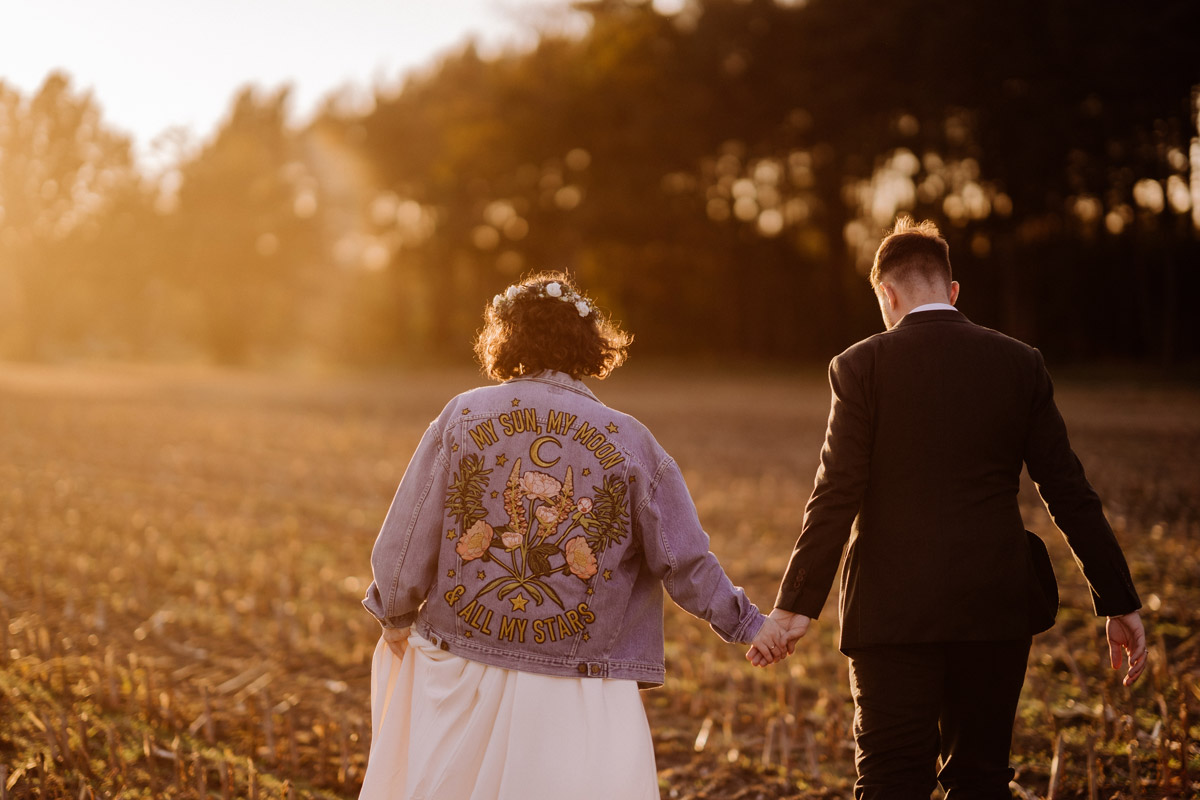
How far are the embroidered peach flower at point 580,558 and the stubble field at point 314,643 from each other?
1727 mm

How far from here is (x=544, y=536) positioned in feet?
8.73

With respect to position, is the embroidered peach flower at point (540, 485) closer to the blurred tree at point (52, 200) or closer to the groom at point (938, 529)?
the groom at point (938, 529)

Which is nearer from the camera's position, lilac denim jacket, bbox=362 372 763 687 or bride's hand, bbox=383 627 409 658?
lilac denim jacket, bbox=362 372 763 687

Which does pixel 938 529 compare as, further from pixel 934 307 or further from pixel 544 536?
pixel 544 536

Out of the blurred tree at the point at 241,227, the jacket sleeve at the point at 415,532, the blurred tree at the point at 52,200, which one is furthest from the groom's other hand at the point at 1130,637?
the blurred tree at the point at 52,200

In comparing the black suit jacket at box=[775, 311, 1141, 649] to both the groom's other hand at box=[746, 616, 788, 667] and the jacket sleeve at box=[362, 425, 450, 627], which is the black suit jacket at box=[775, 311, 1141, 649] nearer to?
the groom's other hand at box=[746, 616, 788, 667]

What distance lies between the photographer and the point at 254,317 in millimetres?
50094

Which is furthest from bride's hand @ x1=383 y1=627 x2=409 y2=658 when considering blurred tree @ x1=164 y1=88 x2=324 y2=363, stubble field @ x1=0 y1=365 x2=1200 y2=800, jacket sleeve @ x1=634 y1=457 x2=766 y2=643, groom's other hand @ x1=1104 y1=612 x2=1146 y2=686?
blurred tree @ x1=164 y1=88 x2=324 y2=363

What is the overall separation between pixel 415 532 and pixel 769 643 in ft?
3.47

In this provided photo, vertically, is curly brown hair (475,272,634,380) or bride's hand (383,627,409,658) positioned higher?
curly brown hair (475,272,634,380)

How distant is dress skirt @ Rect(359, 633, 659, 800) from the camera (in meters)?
2.58

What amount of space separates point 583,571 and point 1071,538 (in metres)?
1.38

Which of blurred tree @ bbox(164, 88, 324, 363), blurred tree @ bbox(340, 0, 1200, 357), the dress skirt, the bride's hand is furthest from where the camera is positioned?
blurred tree @ bbox(164, 88, 324, 363)

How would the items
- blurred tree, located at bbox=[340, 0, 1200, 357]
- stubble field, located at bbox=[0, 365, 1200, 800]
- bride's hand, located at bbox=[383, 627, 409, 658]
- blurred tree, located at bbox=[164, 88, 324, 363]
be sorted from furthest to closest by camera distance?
1. blurred tree, located at bbox=[164, 88, 324, 363]
2. blurred tree, located at bbox=[340, 0, 1200, 357]
3. stubble field, located at bbox=[0, 365, 1200, 800]
4. bride's hand, located at bbox=[383, 627, 409, 658]
